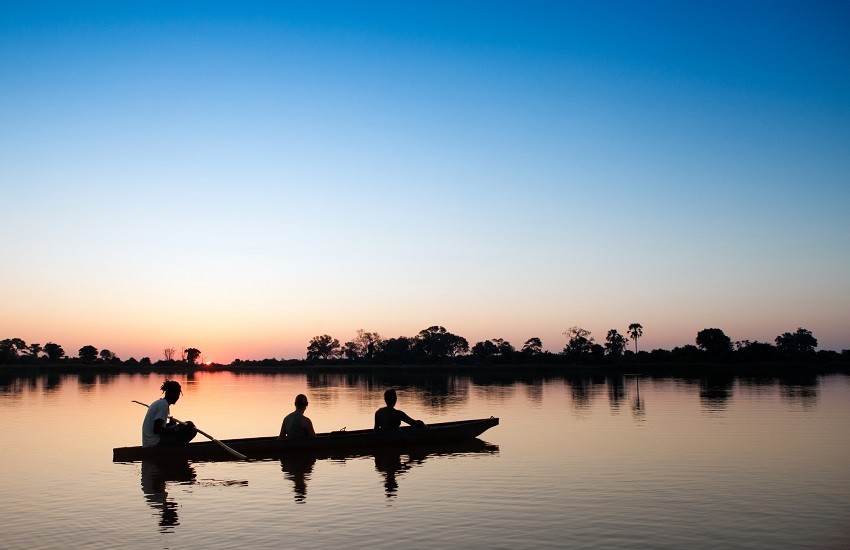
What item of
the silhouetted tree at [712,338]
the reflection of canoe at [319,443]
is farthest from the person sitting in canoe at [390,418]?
the silhouetted tree at [712,338]

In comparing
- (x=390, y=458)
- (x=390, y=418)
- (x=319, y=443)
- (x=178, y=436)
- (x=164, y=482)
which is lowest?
(x=390, y=458)

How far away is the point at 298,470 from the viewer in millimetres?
19812

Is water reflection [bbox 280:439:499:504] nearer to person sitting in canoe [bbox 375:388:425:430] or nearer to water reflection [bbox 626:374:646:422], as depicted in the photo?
person sitting in canoe [bbox 375:388:425:430]

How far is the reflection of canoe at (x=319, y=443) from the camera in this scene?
2116 cm

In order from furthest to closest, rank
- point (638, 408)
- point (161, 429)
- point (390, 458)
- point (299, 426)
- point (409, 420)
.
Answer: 1. point (638, 408)
2. point (409, 420)
3. point (299, 426)
4. point (390, 458)
5. point (161, 429)

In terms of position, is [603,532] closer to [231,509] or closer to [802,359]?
[231,509]

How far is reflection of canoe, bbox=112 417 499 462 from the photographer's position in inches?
833

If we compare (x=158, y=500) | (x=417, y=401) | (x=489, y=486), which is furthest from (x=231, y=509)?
(x=417, y=401)

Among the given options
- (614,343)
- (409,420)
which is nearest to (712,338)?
(614,343)

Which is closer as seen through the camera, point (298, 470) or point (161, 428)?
point (298, 470)

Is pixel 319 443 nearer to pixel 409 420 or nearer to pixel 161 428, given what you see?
pixel 409 420

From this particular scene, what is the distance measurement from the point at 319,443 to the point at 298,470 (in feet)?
9.30

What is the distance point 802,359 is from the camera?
5290 inches

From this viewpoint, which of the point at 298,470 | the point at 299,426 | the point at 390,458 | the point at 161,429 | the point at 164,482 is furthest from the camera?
the point at 299,426
